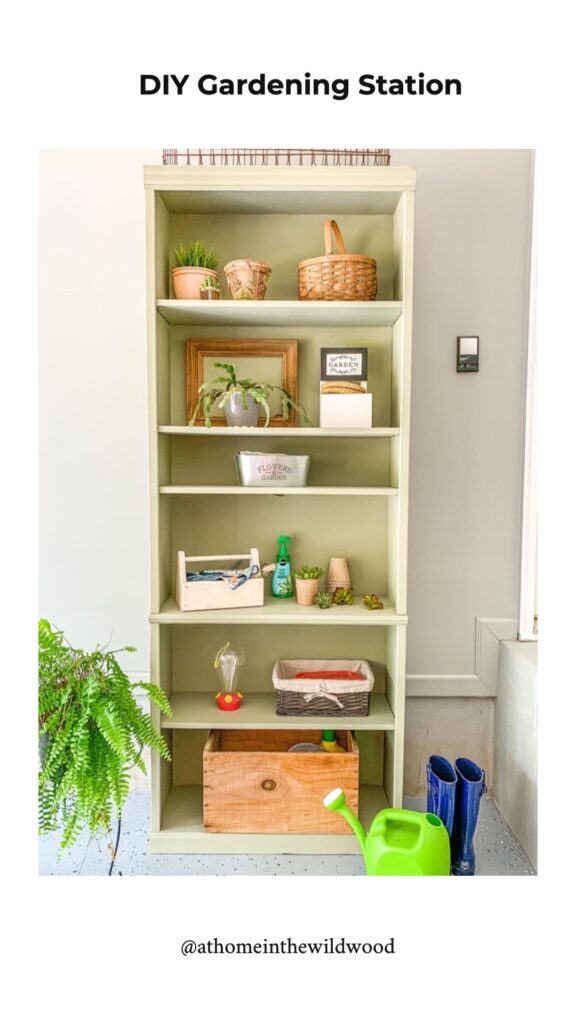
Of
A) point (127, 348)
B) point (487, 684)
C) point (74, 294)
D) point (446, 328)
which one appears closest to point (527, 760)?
point (487, 684)

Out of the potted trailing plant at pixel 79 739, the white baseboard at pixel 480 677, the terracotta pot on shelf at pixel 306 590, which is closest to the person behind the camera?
the potted trailing plant at pixel 79 739

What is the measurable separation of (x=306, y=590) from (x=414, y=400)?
0.69m

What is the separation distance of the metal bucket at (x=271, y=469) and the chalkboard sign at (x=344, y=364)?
9.9 inches

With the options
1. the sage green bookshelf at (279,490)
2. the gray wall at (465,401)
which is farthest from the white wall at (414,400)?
the sage green bookshelf at (279,490)

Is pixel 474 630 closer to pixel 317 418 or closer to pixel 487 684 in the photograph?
pixel 487 684

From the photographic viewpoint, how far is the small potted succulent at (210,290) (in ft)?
5.98

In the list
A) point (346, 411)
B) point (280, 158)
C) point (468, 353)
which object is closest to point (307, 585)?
point (346, 411)

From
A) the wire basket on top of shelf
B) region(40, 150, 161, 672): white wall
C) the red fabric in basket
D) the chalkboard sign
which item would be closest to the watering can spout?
the red fabric in basket

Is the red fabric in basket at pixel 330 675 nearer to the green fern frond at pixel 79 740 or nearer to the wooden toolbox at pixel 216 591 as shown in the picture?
the wooden toolbox at pixel 216 591

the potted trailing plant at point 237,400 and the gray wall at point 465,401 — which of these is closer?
the potted trailing plant at point 237,400

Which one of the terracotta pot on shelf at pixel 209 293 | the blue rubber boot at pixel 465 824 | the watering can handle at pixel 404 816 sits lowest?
the blue rubber boot at pixel 465 824

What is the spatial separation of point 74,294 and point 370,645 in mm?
1462

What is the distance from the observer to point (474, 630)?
212cm

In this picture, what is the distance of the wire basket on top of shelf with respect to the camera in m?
1.98
